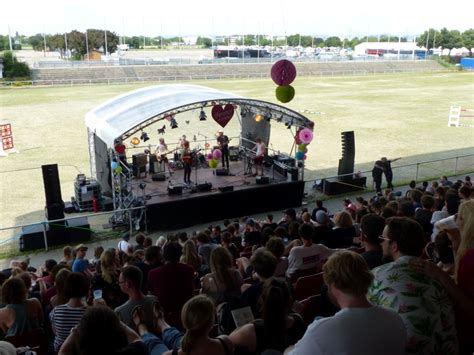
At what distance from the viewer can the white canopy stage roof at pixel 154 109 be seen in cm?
1491

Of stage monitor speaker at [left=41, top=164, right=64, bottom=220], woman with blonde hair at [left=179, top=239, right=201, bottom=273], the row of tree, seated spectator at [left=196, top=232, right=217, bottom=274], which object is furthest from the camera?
the row of tree

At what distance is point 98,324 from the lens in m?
2.80

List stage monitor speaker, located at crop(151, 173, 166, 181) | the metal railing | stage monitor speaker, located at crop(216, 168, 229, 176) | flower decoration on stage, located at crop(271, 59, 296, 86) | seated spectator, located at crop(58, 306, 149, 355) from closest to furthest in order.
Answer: seated spectator, located at crop(58, 306, 149, 355), flower decoration on stage, located at crop(271, 59, 296, 86), stage monitor speaker, located at crop(151, 173, 166, 181), the metal railing, stage monitor speaker, located at crop(216, 168, 229, 176)

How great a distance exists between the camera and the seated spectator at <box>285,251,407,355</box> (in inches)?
97.6

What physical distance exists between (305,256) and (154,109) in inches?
403

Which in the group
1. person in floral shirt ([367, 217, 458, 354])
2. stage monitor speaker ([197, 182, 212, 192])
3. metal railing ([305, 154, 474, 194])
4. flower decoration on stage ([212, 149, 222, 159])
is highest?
person in floral shirt ([367, 217, 458, 354])

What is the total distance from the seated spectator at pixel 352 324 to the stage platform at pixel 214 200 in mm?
11813

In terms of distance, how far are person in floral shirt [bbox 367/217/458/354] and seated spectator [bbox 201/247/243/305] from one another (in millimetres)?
1930

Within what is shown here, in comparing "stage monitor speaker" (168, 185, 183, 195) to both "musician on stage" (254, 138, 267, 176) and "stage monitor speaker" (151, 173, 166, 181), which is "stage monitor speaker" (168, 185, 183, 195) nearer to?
"stage monitor speaker" (151, 173, 166, 181)

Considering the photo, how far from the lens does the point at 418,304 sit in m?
2.90

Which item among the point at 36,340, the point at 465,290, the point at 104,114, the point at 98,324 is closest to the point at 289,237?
the point at 36,340

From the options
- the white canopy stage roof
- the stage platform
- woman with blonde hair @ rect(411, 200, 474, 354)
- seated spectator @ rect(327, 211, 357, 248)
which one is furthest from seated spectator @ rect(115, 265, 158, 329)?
the white canopy stage roof

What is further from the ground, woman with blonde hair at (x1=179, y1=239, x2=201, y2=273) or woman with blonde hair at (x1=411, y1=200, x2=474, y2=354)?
woman with blonde hair at (x1=411, y1=200, x2=474, y2=354)

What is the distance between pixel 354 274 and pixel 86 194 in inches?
565
